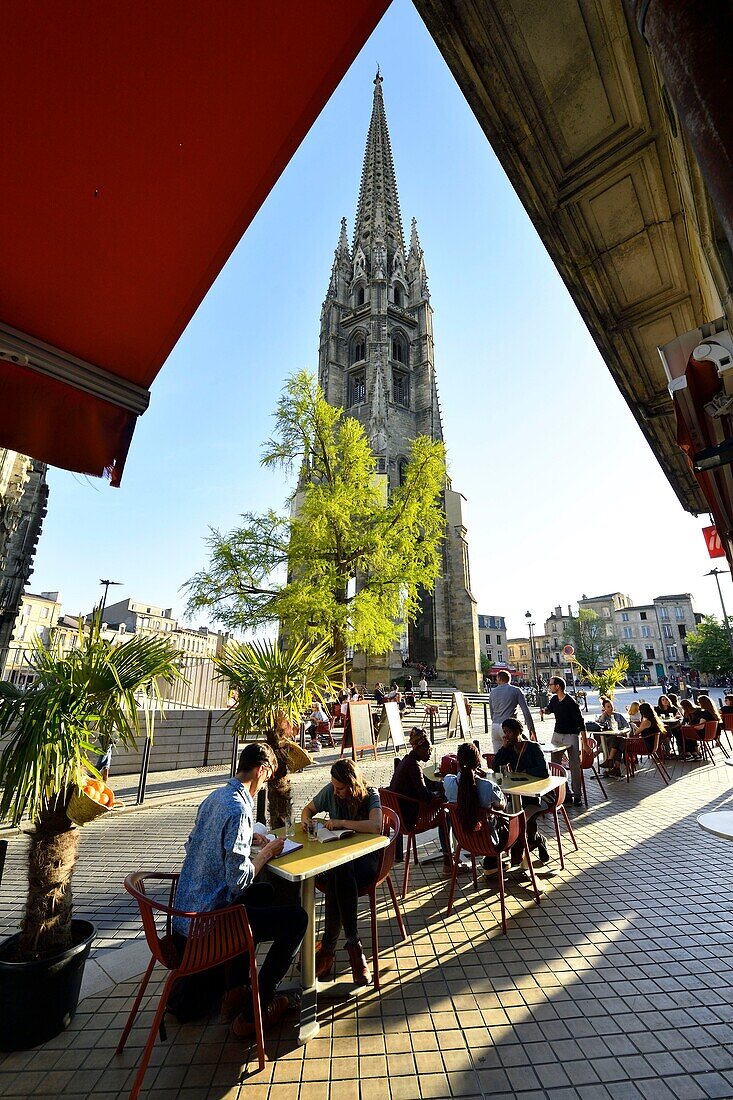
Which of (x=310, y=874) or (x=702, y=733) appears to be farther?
(x=702, y=733)

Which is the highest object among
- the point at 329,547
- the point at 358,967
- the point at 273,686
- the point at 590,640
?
the point at 590,640

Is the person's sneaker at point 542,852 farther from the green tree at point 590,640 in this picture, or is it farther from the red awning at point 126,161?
the green tree at point 590,640

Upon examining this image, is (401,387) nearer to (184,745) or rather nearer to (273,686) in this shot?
(184,745)

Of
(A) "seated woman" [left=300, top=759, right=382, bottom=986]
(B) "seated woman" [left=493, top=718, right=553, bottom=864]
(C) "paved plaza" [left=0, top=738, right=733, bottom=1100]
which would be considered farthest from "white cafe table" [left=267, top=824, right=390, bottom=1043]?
(B) "seated woman" [left=493, top=718, right=553, bottom=864]

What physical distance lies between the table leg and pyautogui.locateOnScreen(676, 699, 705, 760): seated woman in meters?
11.7

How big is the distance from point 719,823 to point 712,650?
56434 millimetres

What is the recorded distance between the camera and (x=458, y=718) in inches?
536

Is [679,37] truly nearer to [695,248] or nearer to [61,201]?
[61,201]

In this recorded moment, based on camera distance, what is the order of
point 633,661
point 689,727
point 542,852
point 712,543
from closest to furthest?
1. point 542,852
2. point 712,543
3. point 689,727
4. point 633,661

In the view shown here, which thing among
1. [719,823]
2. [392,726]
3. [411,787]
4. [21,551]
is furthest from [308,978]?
[21,551]

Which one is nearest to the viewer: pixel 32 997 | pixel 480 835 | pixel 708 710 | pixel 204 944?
pixel 204 944

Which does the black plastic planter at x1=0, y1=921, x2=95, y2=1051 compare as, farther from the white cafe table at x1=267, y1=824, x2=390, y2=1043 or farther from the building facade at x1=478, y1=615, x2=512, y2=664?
the building facade at x1=478, y1=615, x2=512, y2=664

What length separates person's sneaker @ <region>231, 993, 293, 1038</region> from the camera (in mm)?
2645

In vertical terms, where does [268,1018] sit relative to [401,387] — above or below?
below
